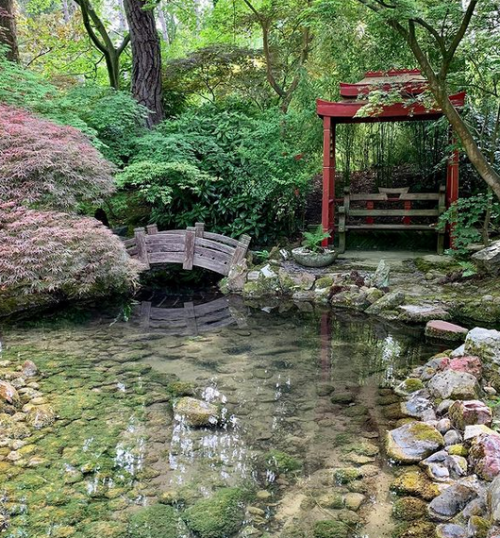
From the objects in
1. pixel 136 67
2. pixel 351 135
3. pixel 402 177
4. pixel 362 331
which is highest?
pixel 136 67

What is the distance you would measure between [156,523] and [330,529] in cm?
92

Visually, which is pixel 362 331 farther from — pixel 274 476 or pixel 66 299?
pixel 66 299

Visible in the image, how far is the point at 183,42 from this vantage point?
1670 cm

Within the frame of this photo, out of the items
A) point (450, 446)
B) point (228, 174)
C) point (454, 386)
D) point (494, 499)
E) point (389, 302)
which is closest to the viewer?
point (494, 499)

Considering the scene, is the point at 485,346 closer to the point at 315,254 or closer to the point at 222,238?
→ the point at 315,254

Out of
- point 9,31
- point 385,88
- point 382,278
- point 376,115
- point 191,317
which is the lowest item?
point 191,317

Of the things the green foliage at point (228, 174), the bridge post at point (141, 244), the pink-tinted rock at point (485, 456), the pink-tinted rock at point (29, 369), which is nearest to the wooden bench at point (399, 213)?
the green foliage at point (228, 174)

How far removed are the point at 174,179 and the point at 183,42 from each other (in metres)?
10.6

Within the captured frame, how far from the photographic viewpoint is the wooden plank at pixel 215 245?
776 cm

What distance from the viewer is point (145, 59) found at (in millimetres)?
9664

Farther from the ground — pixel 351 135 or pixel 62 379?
pixel 351 135

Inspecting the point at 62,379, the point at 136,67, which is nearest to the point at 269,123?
the point at 136,67

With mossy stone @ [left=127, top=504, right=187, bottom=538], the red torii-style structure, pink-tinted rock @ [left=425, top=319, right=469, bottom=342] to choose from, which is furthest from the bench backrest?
mossy stone @ [left=127, top=504, right=187, bottom=538]

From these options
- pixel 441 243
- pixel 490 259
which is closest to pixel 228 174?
pixel 441 243
